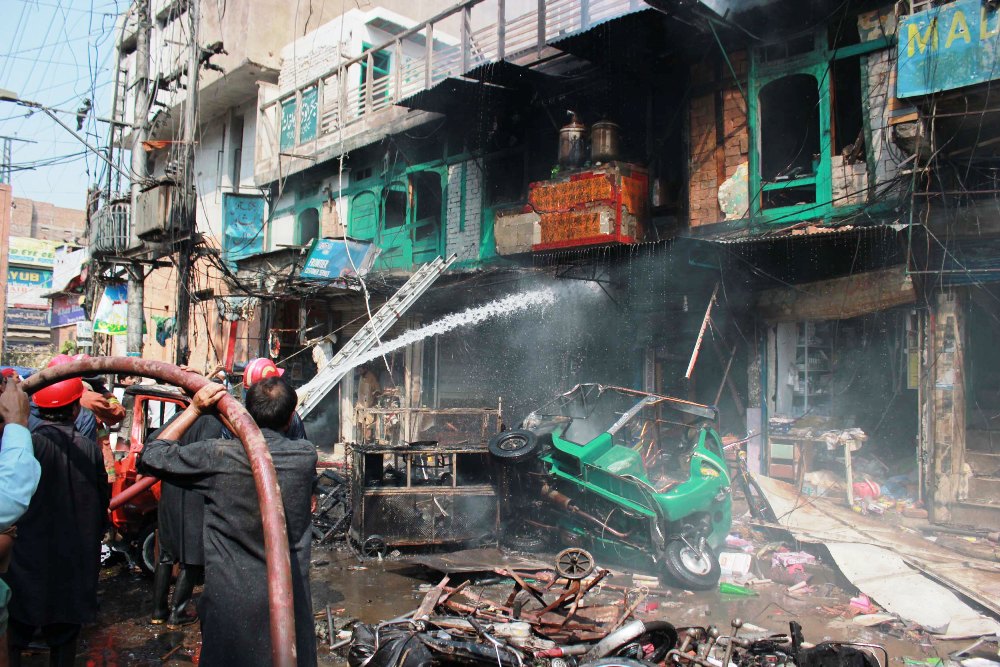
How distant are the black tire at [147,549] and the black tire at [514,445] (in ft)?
13.1

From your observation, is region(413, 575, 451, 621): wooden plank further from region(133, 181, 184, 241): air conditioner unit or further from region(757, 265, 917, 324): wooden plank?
region(133, 181, 184, 241): air conditioner unit

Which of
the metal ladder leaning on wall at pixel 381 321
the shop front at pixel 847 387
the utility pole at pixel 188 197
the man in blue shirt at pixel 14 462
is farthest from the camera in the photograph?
the metal ladder leaning on wall at pixel 381 321

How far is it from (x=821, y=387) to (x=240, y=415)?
1143 cm

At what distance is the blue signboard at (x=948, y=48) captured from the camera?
8914 mm

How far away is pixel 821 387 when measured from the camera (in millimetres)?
12125

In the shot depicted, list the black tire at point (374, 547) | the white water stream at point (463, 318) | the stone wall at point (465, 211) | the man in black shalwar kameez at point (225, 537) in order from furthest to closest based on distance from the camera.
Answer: the stone wall at point (465, 211), the white water stream at point (463, 318), the black tire at point (374, 547), the man in black shalwar kameez at point (225, 537)

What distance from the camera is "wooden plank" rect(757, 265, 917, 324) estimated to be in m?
10.6

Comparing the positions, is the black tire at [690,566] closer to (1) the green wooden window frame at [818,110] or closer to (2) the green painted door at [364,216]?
(1) the green wooden window frame at [818,110]

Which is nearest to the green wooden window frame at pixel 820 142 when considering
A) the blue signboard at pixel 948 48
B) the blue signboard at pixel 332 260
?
the blue signboard at pixel 948 48

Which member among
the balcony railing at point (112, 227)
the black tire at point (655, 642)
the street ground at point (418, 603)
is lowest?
the street ground at point (418, 603)

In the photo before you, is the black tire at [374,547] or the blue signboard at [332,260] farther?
the blue signboard at [332,260]

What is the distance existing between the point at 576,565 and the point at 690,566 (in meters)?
2.27

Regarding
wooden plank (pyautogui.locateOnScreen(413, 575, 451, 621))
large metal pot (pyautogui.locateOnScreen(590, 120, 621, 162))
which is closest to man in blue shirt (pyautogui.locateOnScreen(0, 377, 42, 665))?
wooden plank (pyautogui.locateOnScreen(413, 575, 451, 621))

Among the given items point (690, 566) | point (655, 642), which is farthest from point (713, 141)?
point (655, 642)
